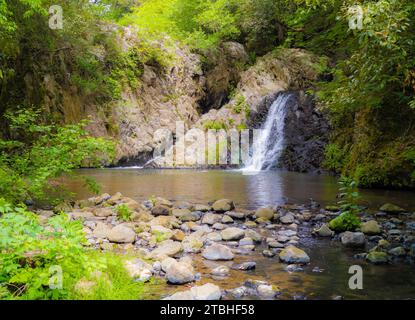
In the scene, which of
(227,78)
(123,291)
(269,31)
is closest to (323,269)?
(123,291)

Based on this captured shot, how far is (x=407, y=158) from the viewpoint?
9.23 m

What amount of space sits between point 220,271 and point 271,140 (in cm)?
1512

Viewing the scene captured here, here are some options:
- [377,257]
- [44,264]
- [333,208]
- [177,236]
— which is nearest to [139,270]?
[44,264]

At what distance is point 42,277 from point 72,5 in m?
14.7

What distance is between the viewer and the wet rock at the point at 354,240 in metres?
5.15

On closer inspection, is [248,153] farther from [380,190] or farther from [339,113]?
[380,190]

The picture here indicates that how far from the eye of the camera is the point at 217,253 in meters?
4.66

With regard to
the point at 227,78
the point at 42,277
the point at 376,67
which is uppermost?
the point at 227,78

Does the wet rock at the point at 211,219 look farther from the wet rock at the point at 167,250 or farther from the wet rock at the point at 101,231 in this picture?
the wet rock at the point at 101,231

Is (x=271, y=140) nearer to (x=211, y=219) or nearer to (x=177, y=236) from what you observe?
(x=211, y=219)

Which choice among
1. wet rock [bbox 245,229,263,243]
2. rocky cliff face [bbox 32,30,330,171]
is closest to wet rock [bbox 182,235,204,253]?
wet rock [bbox 245,229,263,243]

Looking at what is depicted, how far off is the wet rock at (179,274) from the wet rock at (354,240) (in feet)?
7.90
